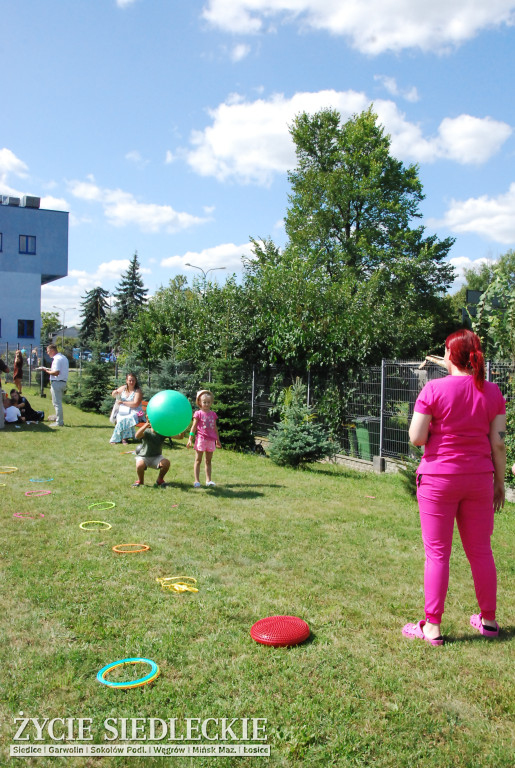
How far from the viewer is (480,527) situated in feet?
12.3

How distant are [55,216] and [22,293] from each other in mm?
7028

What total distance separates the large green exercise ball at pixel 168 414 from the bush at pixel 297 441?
10.7ft

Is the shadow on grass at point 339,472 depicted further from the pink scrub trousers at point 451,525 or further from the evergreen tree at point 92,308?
the evergreen tree at point 92,308

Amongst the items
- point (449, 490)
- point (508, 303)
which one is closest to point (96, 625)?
point (449, 490)

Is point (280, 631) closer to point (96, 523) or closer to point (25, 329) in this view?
point (96, 523)

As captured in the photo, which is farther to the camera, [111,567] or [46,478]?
[46,478]

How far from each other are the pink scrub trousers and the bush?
6.85m

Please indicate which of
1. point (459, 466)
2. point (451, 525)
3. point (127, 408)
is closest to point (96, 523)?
point (451, 525)

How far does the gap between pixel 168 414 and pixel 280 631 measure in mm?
4545

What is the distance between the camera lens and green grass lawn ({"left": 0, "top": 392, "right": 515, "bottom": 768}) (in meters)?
2.82

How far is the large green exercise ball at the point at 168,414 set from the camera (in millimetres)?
7871

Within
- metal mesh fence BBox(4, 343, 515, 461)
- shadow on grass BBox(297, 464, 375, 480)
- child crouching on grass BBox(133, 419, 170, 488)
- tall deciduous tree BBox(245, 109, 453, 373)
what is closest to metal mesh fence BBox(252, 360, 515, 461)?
metal mesh fence BBox(4, 343, 515, 461)

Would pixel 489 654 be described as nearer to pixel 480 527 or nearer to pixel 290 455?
pixel 480 527

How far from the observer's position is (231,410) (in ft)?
41.6
